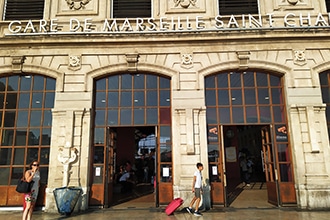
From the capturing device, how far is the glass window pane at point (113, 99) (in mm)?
9586

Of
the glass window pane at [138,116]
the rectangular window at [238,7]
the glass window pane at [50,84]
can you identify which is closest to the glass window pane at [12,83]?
the glass window pane at [50,84]

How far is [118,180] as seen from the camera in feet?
42.0

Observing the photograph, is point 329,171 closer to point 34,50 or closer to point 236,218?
point 236,218

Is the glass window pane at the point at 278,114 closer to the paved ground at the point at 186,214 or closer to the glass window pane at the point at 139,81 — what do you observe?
the paved ground at the point at 186,214

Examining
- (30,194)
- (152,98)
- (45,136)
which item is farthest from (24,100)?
(152,98)

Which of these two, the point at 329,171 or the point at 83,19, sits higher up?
the point at 83,19

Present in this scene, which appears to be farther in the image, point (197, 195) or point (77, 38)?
point (77, 38)

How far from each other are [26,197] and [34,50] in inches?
219

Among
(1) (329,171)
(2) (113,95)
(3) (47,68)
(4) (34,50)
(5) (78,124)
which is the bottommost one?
(1) (329,171)

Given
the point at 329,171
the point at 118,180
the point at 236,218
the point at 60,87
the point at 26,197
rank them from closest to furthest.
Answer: the point at 26,197, the point at 236,218, the point at 329,171, the point at 60,87, the point at 118,180

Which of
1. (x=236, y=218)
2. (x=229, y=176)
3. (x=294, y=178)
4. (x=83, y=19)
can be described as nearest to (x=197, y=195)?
(x=236, y=218)

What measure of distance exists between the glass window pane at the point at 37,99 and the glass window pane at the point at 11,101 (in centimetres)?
71

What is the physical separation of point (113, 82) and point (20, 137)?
3.97m

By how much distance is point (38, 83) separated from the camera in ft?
31.8
